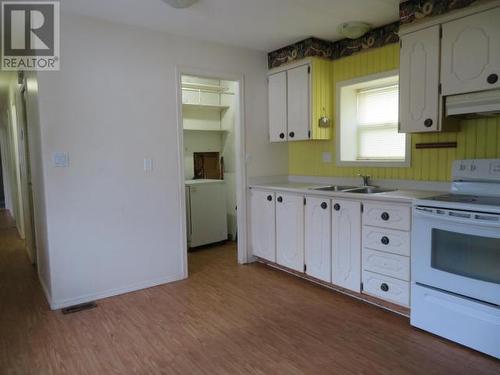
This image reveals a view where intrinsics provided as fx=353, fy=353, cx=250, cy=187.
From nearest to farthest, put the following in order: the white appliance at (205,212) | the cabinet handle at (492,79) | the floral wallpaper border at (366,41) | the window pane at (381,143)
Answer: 1. the cabinet handle at (492,79)
2. the floral wallpaper border at (366,41)
3. the window pane at (381,143)
4. the white appliance at (205,212)

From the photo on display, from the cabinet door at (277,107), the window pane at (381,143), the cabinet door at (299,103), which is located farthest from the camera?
the cabinet door at (277,107)

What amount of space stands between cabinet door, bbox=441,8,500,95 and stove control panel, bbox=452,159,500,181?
48 cm

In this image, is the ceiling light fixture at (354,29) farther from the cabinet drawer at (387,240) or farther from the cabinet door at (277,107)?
the cabinet drawer at (387,240)

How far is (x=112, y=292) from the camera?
3.16 metres

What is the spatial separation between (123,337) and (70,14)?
2.51 m

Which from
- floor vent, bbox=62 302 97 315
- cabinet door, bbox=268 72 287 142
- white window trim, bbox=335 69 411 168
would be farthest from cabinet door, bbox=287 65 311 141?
floor vent, bbox=62 302 97 315

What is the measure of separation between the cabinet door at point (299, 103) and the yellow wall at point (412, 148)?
0.32 m

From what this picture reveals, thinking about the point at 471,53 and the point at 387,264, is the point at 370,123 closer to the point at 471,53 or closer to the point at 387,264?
the point at 471,53

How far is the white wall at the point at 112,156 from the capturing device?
9.36 ft

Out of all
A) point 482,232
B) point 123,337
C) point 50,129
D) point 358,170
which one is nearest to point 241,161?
point 358,170

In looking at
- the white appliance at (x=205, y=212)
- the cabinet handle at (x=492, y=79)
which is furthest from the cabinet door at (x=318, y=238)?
the white appliance at (x=205, y=212)

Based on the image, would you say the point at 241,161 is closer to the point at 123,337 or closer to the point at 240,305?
the point at 240,305

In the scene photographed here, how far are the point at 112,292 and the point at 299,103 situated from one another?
2574 millimetres

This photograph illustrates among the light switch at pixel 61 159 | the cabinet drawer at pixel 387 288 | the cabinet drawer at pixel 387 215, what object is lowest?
the cabinet drawer at pixel 387 288
